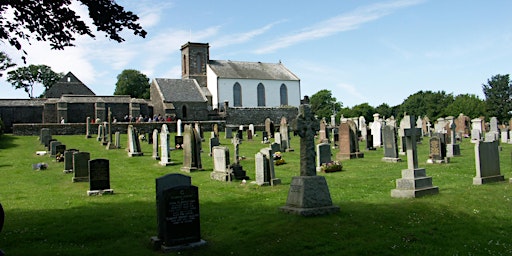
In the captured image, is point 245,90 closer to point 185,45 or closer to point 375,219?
point 185,45

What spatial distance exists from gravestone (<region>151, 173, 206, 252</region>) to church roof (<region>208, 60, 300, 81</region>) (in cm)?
6049

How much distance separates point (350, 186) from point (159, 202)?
6.95m

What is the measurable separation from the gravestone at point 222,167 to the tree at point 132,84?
6779 cm

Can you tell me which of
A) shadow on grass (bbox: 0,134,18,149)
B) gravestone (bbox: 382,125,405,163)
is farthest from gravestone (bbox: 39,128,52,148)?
gravestone (bbox: 382,125,405,163)

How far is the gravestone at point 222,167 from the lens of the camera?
50.0ft

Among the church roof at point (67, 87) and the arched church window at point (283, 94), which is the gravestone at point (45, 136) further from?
the arched church window at point (283, 94)

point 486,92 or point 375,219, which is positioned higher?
point 486,92

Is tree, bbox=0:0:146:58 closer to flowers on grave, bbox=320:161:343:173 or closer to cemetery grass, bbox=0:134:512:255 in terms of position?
cemetery grass, bbox=0:134:512:255

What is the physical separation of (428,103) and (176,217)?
89.5 metres

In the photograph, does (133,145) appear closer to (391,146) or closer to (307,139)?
(391,146)

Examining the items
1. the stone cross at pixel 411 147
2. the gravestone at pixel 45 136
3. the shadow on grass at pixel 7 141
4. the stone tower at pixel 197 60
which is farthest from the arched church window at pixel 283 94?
the stone cross at pixel 411 147

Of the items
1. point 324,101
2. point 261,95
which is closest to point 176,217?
point 261,95

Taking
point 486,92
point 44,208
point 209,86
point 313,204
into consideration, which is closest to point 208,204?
point 313,204

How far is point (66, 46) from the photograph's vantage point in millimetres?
8484
